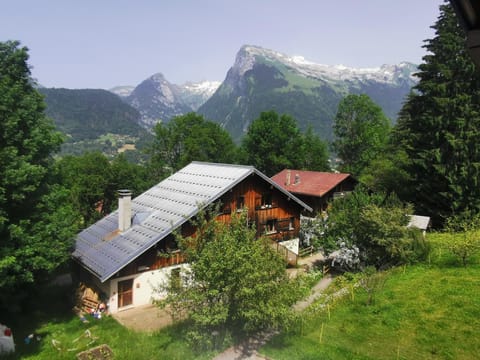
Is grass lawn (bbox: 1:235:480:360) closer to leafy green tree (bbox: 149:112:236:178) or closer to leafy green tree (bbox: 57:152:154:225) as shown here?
leafy green tree (bbox: 57:152:154:225)

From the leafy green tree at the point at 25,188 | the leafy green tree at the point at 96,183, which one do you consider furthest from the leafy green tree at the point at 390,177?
the leafy green tree at the point at 25,188

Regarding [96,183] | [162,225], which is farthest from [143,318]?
[96,183]

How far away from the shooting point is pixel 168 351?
52.0 ft

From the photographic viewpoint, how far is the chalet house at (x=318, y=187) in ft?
141

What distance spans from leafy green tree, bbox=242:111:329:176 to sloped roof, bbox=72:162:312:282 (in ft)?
99.2

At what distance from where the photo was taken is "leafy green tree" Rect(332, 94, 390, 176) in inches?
2354

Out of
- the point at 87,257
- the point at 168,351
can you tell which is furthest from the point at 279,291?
the point at 87,257

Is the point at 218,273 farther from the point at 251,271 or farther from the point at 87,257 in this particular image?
the point at 87,257

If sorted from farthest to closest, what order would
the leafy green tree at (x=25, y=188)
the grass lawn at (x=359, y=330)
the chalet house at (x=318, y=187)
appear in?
1. the chalet house at (x=318, y=187)
2. the leafy green tree at (x=25, y=188)
3. the grass lawn at (x=359, y=330)

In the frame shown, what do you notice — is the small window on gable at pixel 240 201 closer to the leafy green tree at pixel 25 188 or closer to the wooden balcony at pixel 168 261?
the wooden balcony at pixel 168 261

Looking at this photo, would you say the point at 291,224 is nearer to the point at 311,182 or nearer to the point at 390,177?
the point at 311,182

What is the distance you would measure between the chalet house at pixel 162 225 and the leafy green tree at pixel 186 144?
2500 centimetres

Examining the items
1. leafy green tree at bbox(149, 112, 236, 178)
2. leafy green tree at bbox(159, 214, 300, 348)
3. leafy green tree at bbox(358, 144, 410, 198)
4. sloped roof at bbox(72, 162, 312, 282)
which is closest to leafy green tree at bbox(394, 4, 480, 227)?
leafy green tree at bbox(358, 144, 410, 198)

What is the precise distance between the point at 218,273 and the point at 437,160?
2684 centimetres
